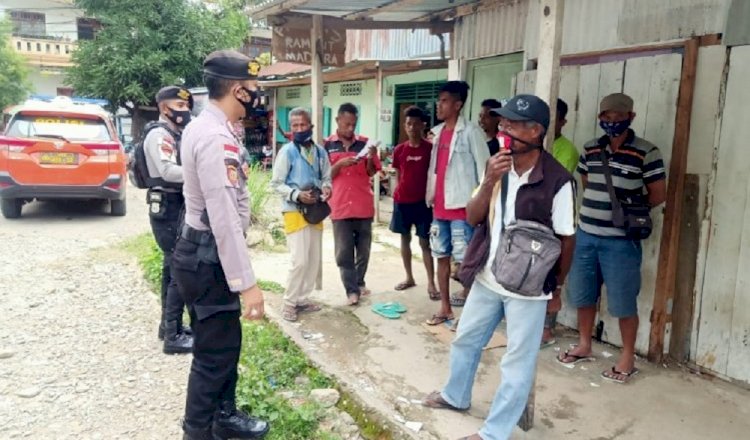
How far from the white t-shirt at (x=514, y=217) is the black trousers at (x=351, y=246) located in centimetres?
236

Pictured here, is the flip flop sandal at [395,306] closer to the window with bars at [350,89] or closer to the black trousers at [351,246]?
the black trousers at [351,246]

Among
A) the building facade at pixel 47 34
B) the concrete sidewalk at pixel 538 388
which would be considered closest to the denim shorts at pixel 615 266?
the concrete sidewalk at pixel 538 388

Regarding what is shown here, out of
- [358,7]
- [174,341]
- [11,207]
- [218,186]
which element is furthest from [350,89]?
[218,186]

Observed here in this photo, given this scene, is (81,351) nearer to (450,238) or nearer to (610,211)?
(450,238)

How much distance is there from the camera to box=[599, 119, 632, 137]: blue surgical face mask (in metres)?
3.50

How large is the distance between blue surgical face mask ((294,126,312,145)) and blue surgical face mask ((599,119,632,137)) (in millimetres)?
2251

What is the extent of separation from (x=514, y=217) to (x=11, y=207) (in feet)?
30.2

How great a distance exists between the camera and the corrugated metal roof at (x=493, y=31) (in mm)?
5316

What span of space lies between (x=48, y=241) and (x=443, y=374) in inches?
252

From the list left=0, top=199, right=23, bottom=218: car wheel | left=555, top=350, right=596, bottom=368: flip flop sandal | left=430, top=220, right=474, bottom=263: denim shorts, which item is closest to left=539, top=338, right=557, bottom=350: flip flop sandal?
left=555, top=350, right=596, bottom=368: flip flop sandal

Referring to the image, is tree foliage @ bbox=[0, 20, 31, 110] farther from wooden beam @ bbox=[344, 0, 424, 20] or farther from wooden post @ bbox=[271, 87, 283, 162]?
wooden beam @ bbox=[344, 0, 424, 20]

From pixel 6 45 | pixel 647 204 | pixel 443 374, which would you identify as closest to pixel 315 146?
pixel 443 374

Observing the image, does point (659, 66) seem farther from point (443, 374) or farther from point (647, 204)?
point (443, 374)

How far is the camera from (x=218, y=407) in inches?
120
